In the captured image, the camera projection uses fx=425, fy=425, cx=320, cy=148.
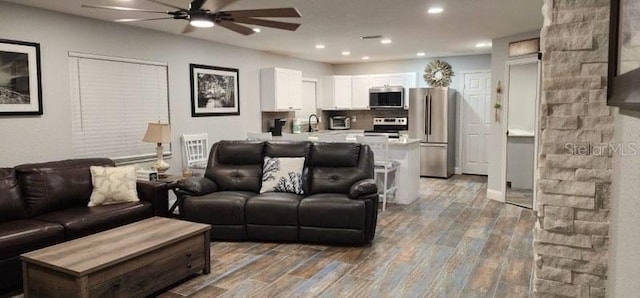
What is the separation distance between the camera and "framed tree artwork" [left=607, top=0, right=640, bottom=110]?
2.93 ft

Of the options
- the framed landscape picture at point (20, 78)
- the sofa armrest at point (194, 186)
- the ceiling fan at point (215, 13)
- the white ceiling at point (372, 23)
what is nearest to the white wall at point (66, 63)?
the framed landscape picture at point (20, 78)

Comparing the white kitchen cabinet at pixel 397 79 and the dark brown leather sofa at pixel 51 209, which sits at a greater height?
the white kitchen cabinet at pixel 397 79

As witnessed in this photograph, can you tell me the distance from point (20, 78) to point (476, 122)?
7.43 metres

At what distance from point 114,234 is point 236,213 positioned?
1296 mm

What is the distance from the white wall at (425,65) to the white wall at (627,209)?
7.58 m

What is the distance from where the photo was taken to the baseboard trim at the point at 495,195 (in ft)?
20.1

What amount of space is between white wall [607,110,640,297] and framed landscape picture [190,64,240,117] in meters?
5.51

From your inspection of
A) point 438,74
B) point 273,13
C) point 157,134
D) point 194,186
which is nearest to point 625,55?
point 273,13

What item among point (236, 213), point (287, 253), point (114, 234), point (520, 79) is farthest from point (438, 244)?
point (520, 79)

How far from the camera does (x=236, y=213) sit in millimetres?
4328

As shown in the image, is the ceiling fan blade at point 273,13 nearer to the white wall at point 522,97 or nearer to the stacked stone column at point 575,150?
the stacked stone column at point 575,150

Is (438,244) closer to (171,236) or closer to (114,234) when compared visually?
(171,236)

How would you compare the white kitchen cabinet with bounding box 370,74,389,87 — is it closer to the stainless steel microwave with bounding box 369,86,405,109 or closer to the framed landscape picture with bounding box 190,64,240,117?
the stainless steel microwave with bounding box 369,86,405,109

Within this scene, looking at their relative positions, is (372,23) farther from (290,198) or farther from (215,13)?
(215,13)
